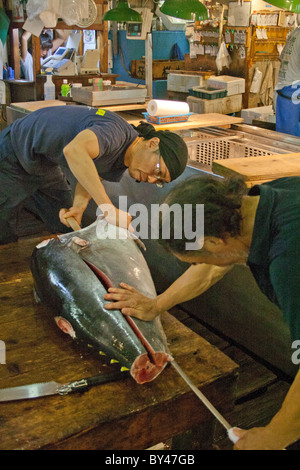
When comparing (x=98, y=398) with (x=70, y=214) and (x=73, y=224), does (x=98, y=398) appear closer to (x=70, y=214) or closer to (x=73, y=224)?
(x=73, y=224)

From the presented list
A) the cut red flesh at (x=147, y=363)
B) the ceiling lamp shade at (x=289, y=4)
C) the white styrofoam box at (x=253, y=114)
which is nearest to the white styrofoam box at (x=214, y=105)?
the white styrofoam box at (x=253, y=114)

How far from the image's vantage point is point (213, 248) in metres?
1.50

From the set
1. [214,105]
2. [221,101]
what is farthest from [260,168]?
[221,101]

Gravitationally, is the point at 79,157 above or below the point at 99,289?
above

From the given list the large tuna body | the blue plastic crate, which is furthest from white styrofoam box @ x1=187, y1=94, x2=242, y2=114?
the large tuna body

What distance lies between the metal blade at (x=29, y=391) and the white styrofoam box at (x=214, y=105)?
408 cm

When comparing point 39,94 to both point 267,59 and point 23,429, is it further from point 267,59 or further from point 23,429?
point 23,429

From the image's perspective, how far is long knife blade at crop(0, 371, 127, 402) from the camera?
1.72 metres

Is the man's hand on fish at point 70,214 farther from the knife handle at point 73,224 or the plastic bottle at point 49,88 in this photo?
the plastic bottle at point 49,88

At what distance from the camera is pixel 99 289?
204 centimetres

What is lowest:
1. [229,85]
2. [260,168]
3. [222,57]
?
[260,168]

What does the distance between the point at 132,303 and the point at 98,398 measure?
41 centimetres

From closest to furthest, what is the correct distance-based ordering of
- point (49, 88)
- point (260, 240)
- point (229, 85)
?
point (260, 240), point (229, 85), point (49, 88)

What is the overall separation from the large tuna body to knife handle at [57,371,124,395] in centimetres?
6
